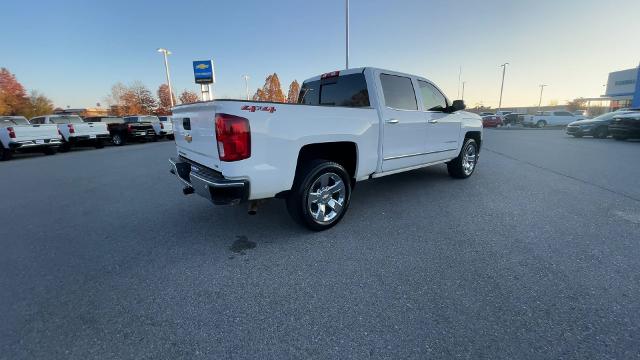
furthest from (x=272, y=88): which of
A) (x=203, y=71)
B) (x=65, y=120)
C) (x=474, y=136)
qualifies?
(x=474, y=136)

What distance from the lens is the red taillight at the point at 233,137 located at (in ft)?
8.81

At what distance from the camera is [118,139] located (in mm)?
17609

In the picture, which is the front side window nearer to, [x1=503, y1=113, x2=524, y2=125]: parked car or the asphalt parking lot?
the asphalt parking lot

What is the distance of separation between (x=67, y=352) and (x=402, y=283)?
2.50 m

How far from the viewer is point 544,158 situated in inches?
358

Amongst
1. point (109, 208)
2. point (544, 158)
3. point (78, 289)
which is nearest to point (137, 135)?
point (109, 208)

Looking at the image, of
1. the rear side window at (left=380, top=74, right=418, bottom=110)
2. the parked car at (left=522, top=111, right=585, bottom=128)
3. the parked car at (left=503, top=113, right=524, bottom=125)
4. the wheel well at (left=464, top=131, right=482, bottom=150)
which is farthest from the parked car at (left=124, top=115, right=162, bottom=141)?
the parked car at (left=503, top=113, right=524, bottom=125)

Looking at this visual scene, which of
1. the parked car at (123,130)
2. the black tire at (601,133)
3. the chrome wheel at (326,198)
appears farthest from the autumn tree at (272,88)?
the chrome wheel at (326,198)

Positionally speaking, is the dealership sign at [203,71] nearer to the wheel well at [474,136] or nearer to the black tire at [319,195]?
the wheel well at [474,136]

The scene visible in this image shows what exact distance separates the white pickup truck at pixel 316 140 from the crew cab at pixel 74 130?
556 inches

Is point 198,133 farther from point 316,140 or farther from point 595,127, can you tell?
point 595,127

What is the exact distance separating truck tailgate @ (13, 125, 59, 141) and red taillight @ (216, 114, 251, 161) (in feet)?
45.8

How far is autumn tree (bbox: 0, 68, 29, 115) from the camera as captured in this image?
4559 cm

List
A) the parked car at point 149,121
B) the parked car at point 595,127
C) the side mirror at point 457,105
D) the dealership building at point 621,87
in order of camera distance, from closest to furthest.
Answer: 1. the side mirror at point 457,105
2. the parked car at point 595,127
3. the parked car at point 149,121
4. the dealership building at point 621,87
